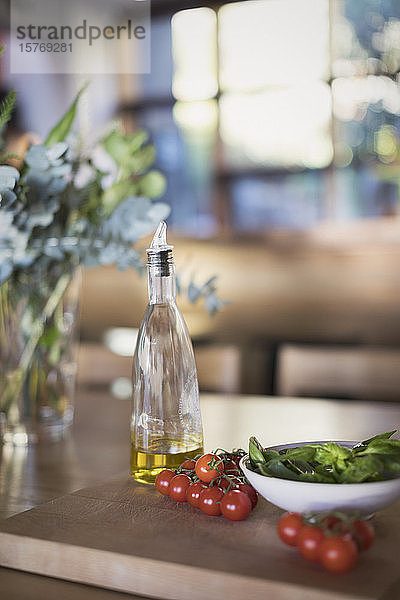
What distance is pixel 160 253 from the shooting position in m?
0.78

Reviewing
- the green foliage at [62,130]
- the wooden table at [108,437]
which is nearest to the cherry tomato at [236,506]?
the wooden table at [108,437]

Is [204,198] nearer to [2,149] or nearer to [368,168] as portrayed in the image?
[368,168]

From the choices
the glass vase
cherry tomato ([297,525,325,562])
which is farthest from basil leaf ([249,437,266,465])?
the glass vase

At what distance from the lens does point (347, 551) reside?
1.68 feet

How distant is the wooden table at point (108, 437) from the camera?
60cm

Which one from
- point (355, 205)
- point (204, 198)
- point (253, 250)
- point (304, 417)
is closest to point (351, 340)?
point (253, 250)

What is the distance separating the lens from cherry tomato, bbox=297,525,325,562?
1.72 feet

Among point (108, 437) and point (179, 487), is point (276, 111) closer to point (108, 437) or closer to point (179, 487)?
point (108, 437)

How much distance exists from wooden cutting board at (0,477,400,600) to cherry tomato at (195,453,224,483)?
0.10ft

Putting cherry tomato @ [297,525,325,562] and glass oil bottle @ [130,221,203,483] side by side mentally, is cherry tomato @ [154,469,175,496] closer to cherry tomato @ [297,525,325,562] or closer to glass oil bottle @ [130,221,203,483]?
glass oil bottle @ [130,221,203,483]

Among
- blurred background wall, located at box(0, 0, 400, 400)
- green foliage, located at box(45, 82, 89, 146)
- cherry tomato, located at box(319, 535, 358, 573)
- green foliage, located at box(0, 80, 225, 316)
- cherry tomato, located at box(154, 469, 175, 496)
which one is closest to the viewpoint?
cherry tomato, located at box(319, 535, 358, 573)

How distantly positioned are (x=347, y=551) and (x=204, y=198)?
2.81 metres

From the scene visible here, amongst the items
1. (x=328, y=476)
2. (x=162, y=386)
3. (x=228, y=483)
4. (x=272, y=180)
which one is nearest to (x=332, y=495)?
(x=328, y=476)

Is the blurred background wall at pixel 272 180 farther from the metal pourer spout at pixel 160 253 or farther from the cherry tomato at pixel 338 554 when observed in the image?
the cherry tomato at pixel 338 554
